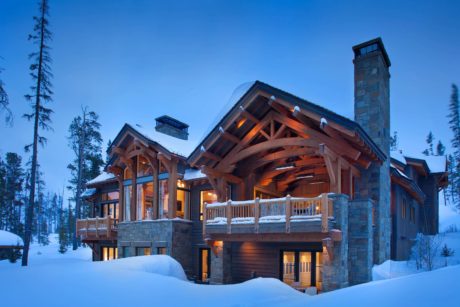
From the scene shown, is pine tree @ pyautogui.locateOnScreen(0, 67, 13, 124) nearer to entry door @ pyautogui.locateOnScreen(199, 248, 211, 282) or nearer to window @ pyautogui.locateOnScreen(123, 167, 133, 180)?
window @ pyautogui.locateOnScreen(123, 167, 133, 180)

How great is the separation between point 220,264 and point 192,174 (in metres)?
5.17

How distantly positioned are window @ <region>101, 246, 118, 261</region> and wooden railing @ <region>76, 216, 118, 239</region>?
1723 mm

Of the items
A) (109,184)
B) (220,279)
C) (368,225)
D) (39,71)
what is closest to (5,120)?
(39,71)

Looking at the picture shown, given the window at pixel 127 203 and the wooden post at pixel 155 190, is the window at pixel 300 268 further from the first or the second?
the window at pixel 127 203

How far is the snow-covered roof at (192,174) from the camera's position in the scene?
19.6 metres

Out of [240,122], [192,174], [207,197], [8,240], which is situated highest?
[240,122]

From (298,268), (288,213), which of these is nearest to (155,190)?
(298,268)

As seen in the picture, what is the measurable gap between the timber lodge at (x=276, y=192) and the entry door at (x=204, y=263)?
0.06 metres

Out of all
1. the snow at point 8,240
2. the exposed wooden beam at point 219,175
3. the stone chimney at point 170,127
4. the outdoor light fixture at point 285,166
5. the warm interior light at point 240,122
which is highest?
the stone chimney at point 170,127

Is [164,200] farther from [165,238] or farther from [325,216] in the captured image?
[325,216]

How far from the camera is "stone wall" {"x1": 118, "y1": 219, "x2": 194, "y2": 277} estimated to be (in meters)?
19.2

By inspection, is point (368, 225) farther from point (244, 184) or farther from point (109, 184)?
point (109, 184)

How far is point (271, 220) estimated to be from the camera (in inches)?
552

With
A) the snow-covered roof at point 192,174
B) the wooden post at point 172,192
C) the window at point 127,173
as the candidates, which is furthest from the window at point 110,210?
→ the snow-covered roof at point 192,174
